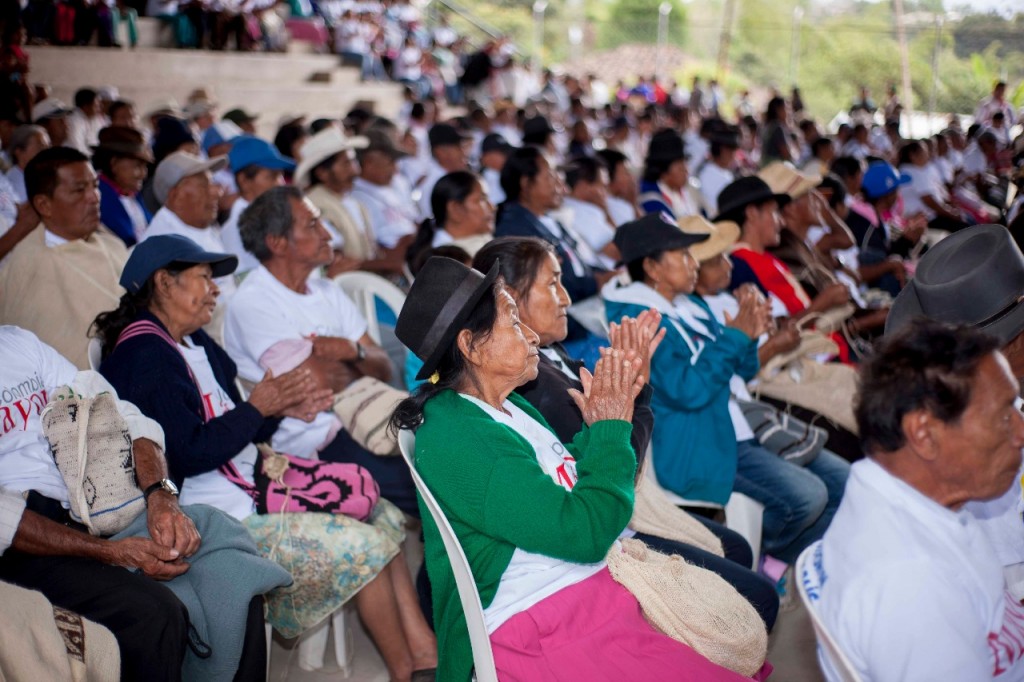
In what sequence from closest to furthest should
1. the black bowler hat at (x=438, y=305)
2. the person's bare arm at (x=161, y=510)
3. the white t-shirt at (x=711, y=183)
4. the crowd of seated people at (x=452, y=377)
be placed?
the crowd of seated people at (x=452, y=377) → the black bowler hat at (x=438, y=305) → the person's bare arm at (x=161, y=510) → the white t-shirt at (x=711, y=183)

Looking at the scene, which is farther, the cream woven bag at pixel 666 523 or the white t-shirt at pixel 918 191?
the white t-shirt at pixel 918 191

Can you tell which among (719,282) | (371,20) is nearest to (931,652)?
(719,282)

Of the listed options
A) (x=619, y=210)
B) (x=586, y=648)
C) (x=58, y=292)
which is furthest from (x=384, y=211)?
(x=586, y=648)

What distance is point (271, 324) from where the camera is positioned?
3.54m

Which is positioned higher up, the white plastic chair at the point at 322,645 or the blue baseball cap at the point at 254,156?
the blue baseball cap at the point at 254,156

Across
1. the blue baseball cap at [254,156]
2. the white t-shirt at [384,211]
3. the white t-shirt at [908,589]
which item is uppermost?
the white t-shirt at [908,589]

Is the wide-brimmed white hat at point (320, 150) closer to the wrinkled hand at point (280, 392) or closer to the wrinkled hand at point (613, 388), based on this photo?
the wrinkled hand at point (280, 392)

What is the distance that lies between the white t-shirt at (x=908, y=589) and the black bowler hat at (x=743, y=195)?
9.56 feet

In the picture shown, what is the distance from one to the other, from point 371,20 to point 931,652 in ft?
57.9

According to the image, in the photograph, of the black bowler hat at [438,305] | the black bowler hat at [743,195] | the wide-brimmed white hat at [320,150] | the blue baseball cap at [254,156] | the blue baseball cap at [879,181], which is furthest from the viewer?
the blue baseball cap at [879,181]

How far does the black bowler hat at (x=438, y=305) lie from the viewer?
2.19m

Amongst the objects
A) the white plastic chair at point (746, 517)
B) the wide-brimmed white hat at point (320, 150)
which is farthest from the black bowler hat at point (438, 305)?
the wide-brimmed white hat at point (320, 150)

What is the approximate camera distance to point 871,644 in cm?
164

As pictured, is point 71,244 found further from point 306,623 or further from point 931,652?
point 931,652
